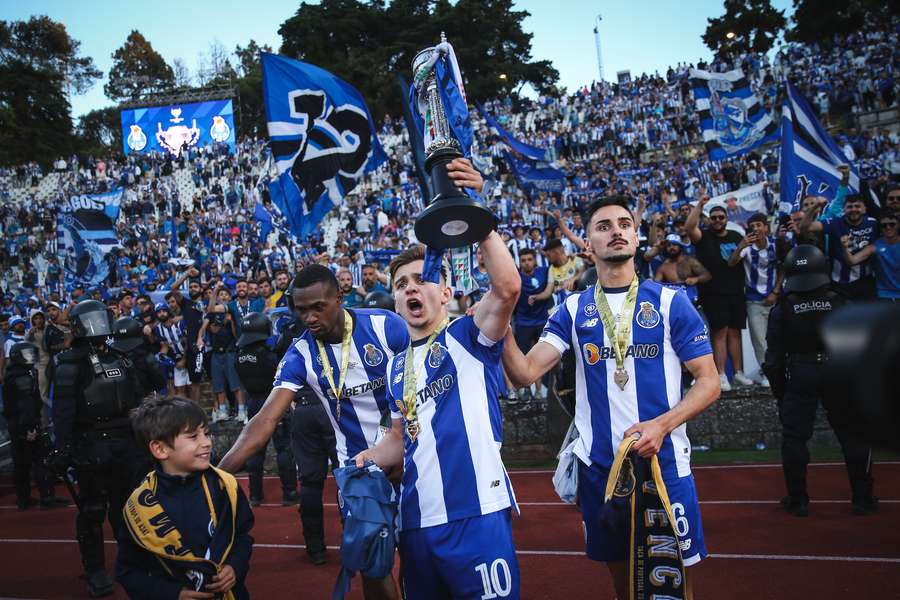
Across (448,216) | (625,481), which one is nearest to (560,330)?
(625,481)

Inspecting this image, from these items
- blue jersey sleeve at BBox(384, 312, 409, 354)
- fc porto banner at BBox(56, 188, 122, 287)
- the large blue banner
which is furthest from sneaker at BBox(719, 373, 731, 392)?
the large blue banner

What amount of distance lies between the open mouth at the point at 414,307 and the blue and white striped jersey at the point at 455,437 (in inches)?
5.7

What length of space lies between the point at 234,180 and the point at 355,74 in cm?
1915

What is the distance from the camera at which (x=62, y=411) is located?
5.80 m

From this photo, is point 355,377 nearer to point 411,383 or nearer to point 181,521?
point 411,383

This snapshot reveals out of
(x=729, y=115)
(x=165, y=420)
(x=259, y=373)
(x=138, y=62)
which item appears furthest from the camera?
(x=138, y=62)

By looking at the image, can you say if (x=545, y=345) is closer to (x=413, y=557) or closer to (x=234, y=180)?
(x=413, y=557)

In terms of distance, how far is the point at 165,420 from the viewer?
3.45 meters

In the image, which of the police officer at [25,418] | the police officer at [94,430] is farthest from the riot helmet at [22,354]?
the police officer at [94,430]

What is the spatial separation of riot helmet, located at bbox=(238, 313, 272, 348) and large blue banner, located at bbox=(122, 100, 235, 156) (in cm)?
4704

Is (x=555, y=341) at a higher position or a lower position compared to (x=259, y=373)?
higher

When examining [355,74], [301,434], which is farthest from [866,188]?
[355,74]

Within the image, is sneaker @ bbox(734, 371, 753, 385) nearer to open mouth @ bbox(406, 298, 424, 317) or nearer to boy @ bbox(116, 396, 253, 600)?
open mouth @ bbox(406, 298, 424, 317)

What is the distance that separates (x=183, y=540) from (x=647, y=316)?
2499 mm
